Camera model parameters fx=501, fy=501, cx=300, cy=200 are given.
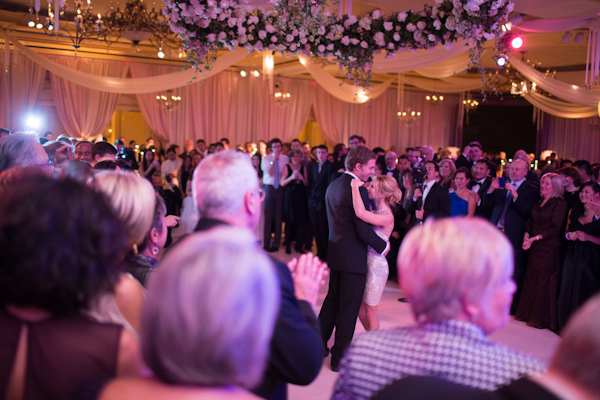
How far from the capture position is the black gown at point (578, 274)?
462 centimetres

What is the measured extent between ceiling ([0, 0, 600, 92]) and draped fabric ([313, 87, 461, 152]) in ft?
4.73

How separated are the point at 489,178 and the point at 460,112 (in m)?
9.91

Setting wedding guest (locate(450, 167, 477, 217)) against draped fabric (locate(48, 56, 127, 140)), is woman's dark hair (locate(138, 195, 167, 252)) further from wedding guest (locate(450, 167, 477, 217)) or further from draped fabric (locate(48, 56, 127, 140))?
draped fabric (locate(48, 56, 127, 140))

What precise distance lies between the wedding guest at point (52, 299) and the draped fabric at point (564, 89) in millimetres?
6963

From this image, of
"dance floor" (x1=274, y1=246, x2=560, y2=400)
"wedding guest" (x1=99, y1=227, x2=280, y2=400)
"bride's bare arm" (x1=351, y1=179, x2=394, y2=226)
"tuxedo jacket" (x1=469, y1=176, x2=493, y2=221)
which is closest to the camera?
"wedding guest" (x1=99, y1=227, x2=280, y2=400)

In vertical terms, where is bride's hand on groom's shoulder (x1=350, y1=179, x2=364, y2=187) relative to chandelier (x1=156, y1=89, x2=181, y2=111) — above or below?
below

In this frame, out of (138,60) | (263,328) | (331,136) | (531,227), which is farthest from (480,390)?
(331,136)

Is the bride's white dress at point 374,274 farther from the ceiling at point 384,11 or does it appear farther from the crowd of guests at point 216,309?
the ceiling at point 384,11

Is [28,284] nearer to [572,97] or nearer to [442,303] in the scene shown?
[442,303]

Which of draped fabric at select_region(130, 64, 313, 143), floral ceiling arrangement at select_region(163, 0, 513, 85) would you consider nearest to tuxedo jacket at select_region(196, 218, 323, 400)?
floral ceiling arrangement at select_region(163, 0, 513, 85)

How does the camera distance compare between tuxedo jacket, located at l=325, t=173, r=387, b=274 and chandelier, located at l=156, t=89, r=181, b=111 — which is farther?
chandelier, located at l=156, t=89, r=181, b=111

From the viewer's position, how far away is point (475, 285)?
109 centimetres

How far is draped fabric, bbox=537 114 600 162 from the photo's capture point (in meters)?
13.9

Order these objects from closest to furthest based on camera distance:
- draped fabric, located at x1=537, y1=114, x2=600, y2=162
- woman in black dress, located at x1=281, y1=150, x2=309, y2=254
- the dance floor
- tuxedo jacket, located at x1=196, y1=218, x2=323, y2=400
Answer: tuxedo jacket, located at x1=196, y1=218, x2=323, y2=400
the dance floor
woman in black dress, located at x1=281, y1=150, x2=309, y2=254
draped fabric, located at x1=537, y1=114, x2=600, y2=162
